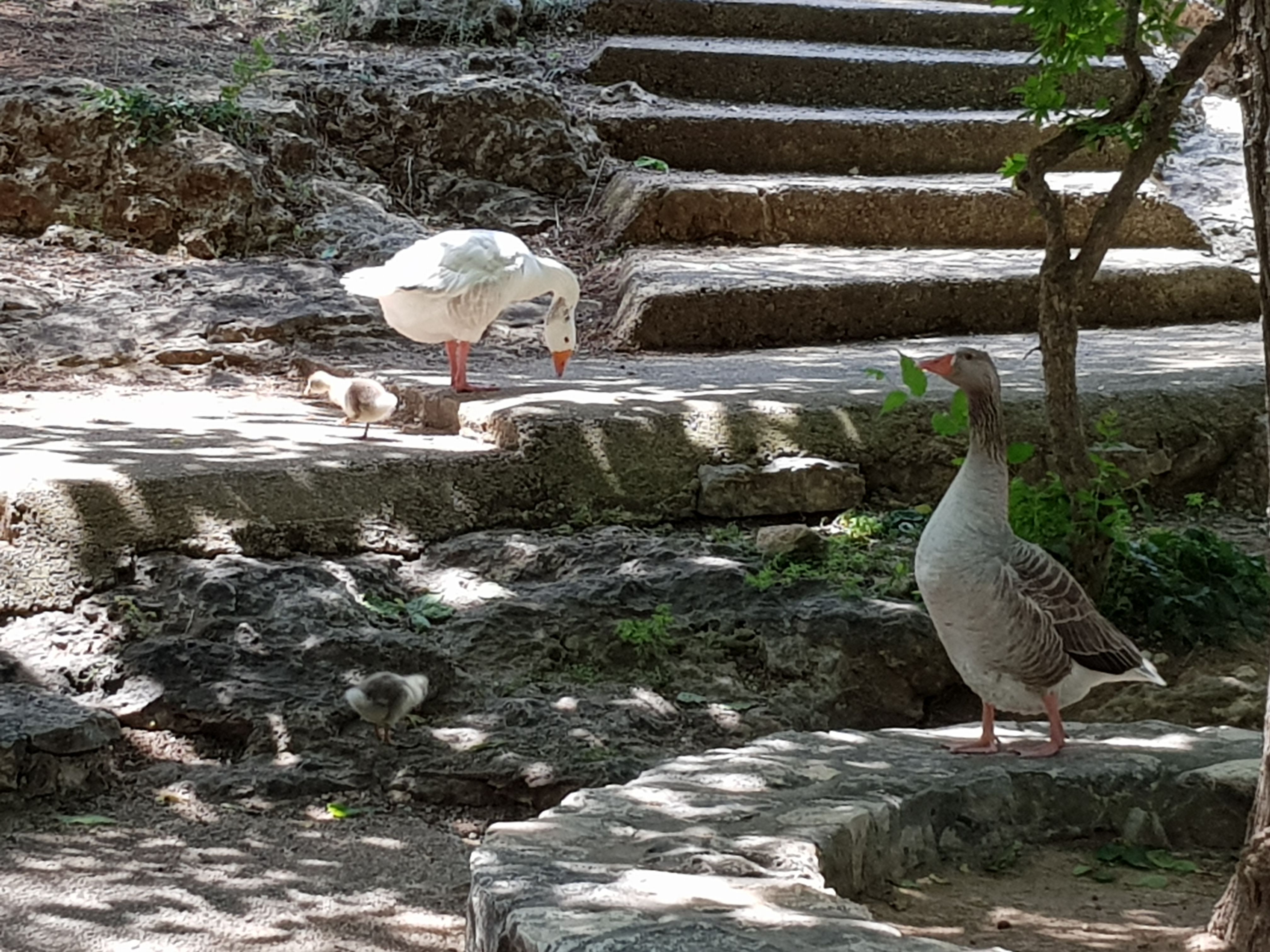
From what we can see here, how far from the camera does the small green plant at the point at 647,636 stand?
18.0 feet

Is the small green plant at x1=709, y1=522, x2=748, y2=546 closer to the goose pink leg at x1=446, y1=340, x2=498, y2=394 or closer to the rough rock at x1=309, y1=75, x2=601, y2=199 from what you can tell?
the goose pink leg at x1=446, y1=340, x2=498, y2=394

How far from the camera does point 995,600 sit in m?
3.95

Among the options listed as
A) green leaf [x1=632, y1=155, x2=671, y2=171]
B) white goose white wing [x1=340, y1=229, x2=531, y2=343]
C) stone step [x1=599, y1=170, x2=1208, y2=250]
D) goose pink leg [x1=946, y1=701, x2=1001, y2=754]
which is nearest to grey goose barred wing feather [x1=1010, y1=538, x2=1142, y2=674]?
goose pink leg [x1=946, y1=701, x2=1001, y2=754]

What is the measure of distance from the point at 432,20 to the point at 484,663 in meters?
8.45

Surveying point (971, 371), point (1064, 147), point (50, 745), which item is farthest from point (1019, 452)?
point (50, 745)

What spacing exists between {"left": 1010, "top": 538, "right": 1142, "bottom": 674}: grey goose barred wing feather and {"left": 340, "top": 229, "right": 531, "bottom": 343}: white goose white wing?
3.48 m

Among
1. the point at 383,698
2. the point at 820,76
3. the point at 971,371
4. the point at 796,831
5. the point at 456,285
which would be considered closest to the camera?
the point at 796,831

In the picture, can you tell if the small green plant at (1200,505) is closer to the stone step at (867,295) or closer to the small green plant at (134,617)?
the stone step at (867,295)

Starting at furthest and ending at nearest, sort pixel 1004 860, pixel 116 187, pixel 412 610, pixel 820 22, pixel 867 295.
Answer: pixel 820 22 < pixel 116 187 < pixel 867 295 < pixel 412 610 < pixel 1004 860

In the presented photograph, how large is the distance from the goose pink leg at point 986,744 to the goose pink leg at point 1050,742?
0.05 meters

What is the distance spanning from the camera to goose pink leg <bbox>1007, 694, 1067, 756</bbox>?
3.91m

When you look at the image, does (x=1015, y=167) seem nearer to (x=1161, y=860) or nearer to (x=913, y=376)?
(x=913, y=376)

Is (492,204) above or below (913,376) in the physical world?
above

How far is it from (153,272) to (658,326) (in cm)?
322
